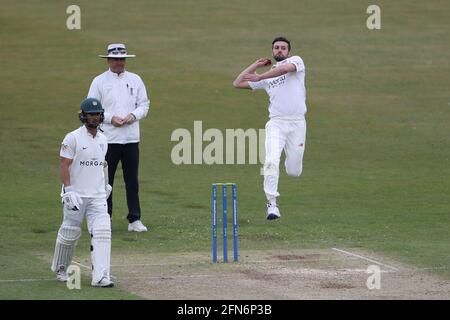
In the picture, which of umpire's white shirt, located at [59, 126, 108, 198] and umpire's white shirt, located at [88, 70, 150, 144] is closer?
umpire's white shirt, located at [59, 126, 108, 198]

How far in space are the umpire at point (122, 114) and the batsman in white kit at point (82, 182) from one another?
315cm

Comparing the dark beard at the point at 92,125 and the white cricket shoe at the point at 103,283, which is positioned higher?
the dark beard at the point at 92,125

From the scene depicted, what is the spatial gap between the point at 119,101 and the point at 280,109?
211cm

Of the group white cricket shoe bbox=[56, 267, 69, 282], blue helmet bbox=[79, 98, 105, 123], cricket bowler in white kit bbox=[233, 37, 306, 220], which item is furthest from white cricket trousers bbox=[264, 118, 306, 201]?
white cricket shoe bbox=[56, 267, 69, 282]

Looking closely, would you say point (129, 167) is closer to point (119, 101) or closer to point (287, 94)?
point (119, 101)

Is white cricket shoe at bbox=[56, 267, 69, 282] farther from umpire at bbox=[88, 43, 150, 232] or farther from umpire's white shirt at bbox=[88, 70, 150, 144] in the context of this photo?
umpire's white shirt at bbox=[88, 70, 150, 144]

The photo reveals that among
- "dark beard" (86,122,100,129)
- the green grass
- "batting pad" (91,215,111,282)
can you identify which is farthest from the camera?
the green grass

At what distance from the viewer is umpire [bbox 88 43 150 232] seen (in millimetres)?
14758

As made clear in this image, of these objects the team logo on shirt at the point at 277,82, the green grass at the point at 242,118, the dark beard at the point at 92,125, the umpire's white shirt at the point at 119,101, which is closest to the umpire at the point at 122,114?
the umpire's white shirt at the point at 119,101

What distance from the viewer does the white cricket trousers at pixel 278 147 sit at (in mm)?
14828

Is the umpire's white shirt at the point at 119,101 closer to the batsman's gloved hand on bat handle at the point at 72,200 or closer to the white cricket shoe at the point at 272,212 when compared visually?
the white cricket shoe at the point at 272,212

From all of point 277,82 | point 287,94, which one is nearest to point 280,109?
point 287,94

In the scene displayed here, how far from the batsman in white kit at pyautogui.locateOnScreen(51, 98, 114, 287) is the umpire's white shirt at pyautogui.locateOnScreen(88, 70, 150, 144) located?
3.14 meters
